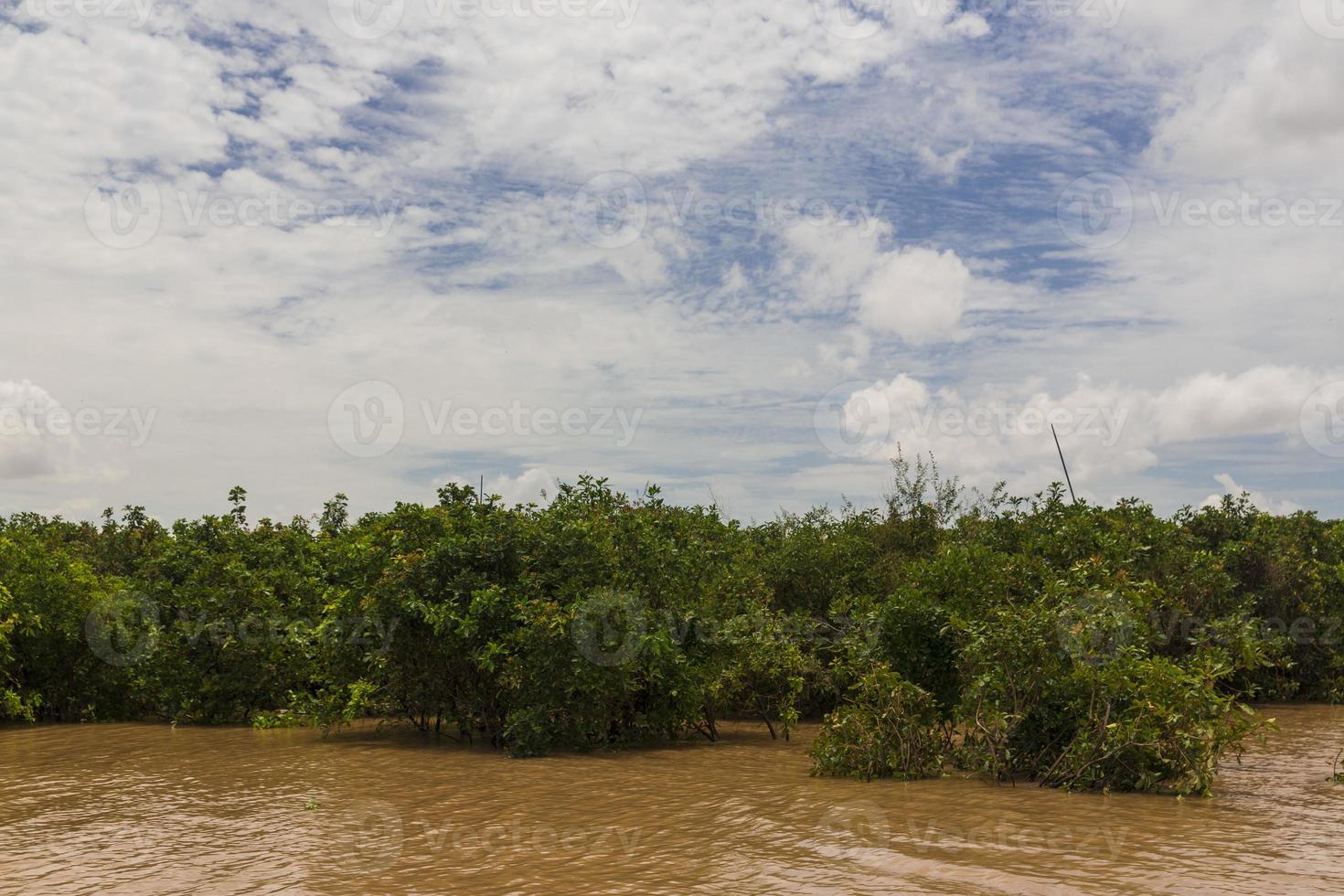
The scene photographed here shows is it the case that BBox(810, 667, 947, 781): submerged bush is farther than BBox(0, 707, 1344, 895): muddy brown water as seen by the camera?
Yes

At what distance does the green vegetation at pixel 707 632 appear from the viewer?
1191 cm

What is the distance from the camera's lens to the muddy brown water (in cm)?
814

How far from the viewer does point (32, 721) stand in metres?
19.8

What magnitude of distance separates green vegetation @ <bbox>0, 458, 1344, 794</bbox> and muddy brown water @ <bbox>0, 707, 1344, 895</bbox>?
84cm

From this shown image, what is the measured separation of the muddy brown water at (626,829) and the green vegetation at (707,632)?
0.84 m

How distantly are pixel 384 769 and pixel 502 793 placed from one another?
2.66 meters

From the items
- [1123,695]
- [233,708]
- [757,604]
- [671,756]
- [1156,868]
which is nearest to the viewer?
[1156,868]

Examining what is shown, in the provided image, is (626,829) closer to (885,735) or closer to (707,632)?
(885,735)

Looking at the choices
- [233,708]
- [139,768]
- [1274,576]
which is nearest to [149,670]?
[233,708]

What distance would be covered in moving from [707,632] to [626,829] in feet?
18.7

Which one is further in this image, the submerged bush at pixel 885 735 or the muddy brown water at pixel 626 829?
the submerged bush at pixel 885 735

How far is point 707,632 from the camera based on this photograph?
1555 cm

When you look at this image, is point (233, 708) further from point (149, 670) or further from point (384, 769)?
point (384, 769)

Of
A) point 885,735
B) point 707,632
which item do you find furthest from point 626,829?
point 707,632
